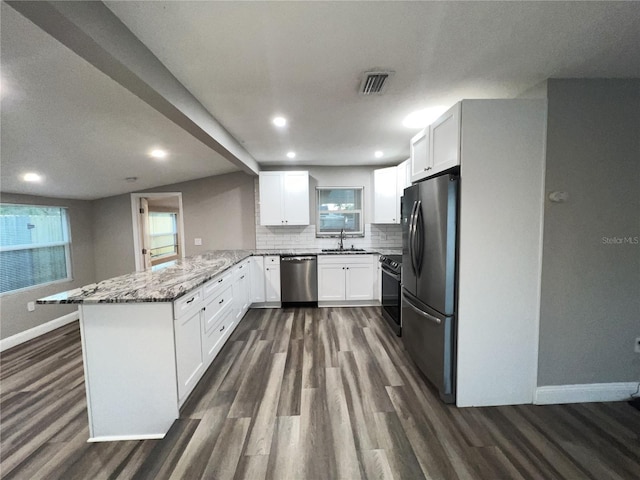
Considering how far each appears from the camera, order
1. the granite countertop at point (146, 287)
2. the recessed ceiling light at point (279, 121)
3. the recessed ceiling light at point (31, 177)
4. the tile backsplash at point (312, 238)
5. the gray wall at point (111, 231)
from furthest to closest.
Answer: the tile backsplash at point (312, 238)
the gray wall at point (111, 231)
the recessed ceiling light at point (31, 177)
the recessed ceiling light at point (279, 121)
the granite countertop at point (146, 287)

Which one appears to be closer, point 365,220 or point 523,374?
point 523,374

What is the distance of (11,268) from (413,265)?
15.7 ft

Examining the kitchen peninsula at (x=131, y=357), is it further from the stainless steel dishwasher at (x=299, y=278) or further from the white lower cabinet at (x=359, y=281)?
the white lower cabinet at (x=359, y=281)

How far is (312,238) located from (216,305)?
2.37 m

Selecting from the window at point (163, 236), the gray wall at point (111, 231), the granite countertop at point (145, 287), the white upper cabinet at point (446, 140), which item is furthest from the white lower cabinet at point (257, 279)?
the window at point (163, 236)

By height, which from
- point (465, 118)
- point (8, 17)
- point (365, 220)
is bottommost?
point (365, 220)

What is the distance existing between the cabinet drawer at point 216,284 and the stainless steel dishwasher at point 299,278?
1.13 m

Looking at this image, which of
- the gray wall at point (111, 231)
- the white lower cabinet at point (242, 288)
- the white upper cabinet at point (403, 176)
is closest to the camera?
the white lower cabinet at point (242, 288)

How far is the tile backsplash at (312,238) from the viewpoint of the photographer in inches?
185

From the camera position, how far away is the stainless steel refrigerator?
193 cm

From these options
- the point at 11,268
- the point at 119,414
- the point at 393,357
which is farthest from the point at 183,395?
the point at 11,268

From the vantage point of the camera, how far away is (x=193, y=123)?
79.4 inches

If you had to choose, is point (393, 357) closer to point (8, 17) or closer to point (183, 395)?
point (183, 395)

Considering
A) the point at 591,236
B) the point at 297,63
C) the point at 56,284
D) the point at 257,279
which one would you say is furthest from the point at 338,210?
the point at 56,284
